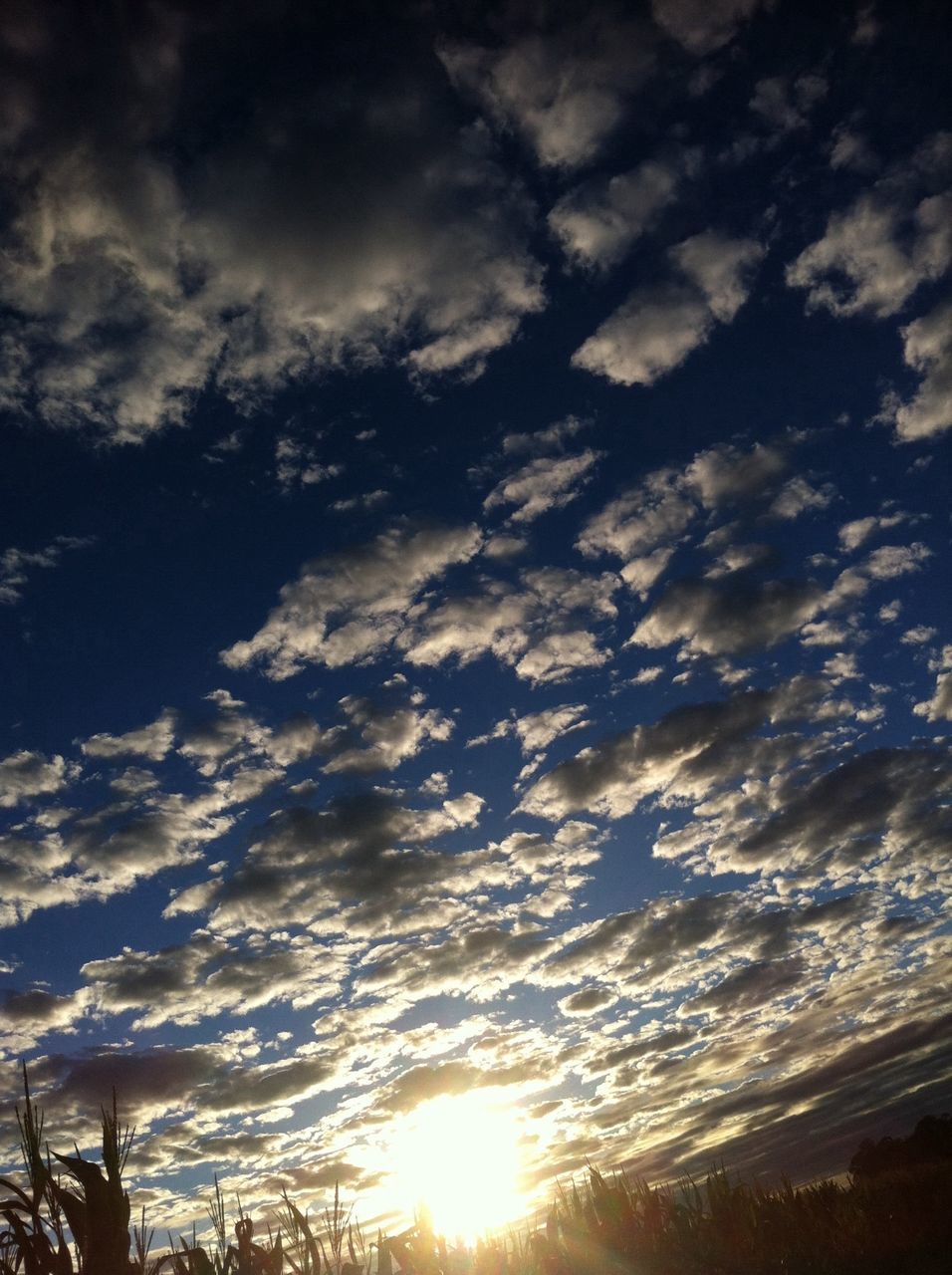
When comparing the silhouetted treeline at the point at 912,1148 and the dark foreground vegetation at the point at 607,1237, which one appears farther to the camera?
the silhouetted treeline at the point at 912,1148

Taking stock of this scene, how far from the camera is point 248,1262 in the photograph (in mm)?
7734

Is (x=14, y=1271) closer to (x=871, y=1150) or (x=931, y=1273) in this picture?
(x=931, y=1273)

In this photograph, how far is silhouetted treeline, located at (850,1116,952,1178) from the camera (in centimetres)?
7912

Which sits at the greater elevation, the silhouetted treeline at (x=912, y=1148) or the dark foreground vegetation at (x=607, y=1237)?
the dark foreground vegetation at (x=607, y=1237)

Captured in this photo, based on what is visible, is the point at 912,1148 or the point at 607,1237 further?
the point at 912,1148

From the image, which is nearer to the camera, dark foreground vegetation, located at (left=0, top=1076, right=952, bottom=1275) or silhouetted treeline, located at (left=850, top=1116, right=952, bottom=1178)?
dark foreground vegetation, located at (left=0, top=1076, right=952, bottom=1275)

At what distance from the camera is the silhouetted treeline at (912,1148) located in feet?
260

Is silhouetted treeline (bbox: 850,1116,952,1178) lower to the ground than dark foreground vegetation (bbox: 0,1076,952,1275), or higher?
lower

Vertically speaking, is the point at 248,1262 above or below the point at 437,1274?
above

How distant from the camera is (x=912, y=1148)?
83.9 meters

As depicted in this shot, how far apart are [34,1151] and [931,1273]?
57.9 feet

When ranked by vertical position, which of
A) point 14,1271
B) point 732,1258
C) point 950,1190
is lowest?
point 950,1190

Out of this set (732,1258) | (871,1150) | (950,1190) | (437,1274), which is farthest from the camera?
(871,1150)

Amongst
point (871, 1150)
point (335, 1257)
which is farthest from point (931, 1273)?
point (871, 1150)
